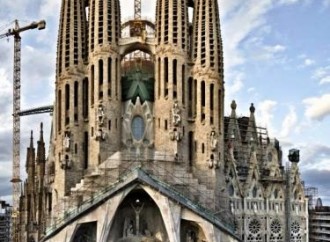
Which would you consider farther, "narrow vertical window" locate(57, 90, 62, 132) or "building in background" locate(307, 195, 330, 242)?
"building in background" locate(307, 195, 330, 242)

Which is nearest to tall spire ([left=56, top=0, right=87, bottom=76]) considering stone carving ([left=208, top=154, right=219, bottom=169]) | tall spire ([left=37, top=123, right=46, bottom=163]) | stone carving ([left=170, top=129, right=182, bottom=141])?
stone carving ([left=170, top=129, right=182, bottom=141])

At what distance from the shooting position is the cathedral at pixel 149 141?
50031mm

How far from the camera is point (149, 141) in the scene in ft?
186

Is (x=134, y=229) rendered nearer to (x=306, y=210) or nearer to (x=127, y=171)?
(x=127, y=171)

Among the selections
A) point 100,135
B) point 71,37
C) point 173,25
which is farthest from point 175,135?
point 71,37

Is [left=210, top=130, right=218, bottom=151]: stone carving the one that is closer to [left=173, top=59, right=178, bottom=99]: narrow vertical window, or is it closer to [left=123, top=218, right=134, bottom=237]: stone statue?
[left=173, top=59, right=178, bottom=99]: narrow vertical window

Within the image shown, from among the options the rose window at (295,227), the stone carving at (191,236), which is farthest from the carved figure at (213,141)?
the rose window at (295,227)

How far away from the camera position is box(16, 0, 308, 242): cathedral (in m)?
50.0

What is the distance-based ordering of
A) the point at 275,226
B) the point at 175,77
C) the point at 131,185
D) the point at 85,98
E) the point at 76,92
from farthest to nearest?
the point at 275,226
the point at 85,98
the point at 76,92
the point at 175,77
the point at 131,185

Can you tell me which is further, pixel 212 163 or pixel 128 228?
pixel 212 163

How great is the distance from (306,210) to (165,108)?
21341 millimetres

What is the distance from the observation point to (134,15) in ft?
218

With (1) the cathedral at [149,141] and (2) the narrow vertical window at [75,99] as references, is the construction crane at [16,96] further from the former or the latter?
(2) the narrow vertical window at [75,99]

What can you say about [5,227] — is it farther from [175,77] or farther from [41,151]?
[175,77]
